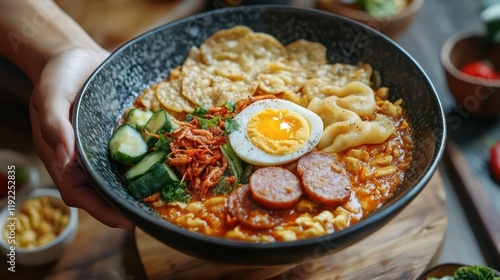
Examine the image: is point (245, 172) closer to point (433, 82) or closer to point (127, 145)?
point (127, 145)

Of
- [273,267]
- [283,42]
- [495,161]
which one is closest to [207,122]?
[273,267]

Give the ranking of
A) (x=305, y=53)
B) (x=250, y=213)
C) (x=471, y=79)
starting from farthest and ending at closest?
(x=471, y=79) → (x=305, y=53) → (x=250, y=213)

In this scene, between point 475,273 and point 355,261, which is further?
point 355,261

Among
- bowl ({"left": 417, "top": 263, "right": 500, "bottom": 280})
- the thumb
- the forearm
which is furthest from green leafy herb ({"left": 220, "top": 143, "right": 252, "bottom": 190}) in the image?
the forearm

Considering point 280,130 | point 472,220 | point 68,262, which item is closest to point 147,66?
point 280,130

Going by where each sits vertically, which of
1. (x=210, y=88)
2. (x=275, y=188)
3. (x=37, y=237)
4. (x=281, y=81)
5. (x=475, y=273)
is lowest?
(x=37, y=237)

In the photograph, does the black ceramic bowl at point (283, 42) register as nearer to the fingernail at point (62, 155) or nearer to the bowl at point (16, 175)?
the fingernail at point (62, 155)
